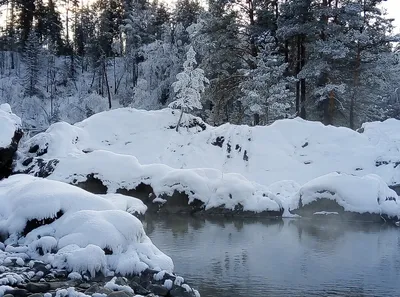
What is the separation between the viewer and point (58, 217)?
11367 mm

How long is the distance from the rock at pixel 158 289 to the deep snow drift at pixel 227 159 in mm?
12038

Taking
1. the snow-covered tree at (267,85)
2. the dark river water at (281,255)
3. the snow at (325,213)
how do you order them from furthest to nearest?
the snow-covered tree at (267,85) → the snow at (325,213) → the dark river water at (281,255)

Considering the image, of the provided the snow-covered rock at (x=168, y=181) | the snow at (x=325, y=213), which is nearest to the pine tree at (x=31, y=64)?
the snow-covered rock at (x=168, y=181)

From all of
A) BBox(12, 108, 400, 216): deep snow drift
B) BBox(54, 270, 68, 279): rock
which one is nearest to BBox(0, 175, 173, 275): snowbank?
BBox(54, 270, 68, 279): rock

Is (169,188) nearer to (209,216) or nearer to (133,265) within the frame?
(209,216)

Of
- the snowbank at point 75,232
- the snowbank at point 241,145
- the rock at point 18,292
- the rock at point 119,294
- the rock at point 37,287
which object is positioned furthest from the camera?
the snowbank at point 241,145

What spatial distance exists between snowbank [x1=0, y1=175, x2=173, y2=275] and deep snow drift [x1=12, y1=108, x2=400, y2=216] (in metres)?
10.0

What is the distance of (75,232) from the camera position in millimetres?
10633

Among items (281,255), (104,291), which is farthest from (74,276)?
(281,255)

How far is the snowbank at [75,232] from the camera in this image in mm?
10000

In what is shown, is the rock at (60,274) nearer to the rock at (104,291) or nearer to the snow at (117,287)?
the snow at (117,287)

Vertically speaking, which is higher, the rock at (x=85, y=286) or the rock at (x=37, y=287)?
the rock at (x=37, y=287)

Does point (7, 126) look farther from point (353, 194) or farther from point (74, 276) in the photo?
point (353, 194)

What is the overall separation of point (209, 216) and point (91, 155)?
649cm
